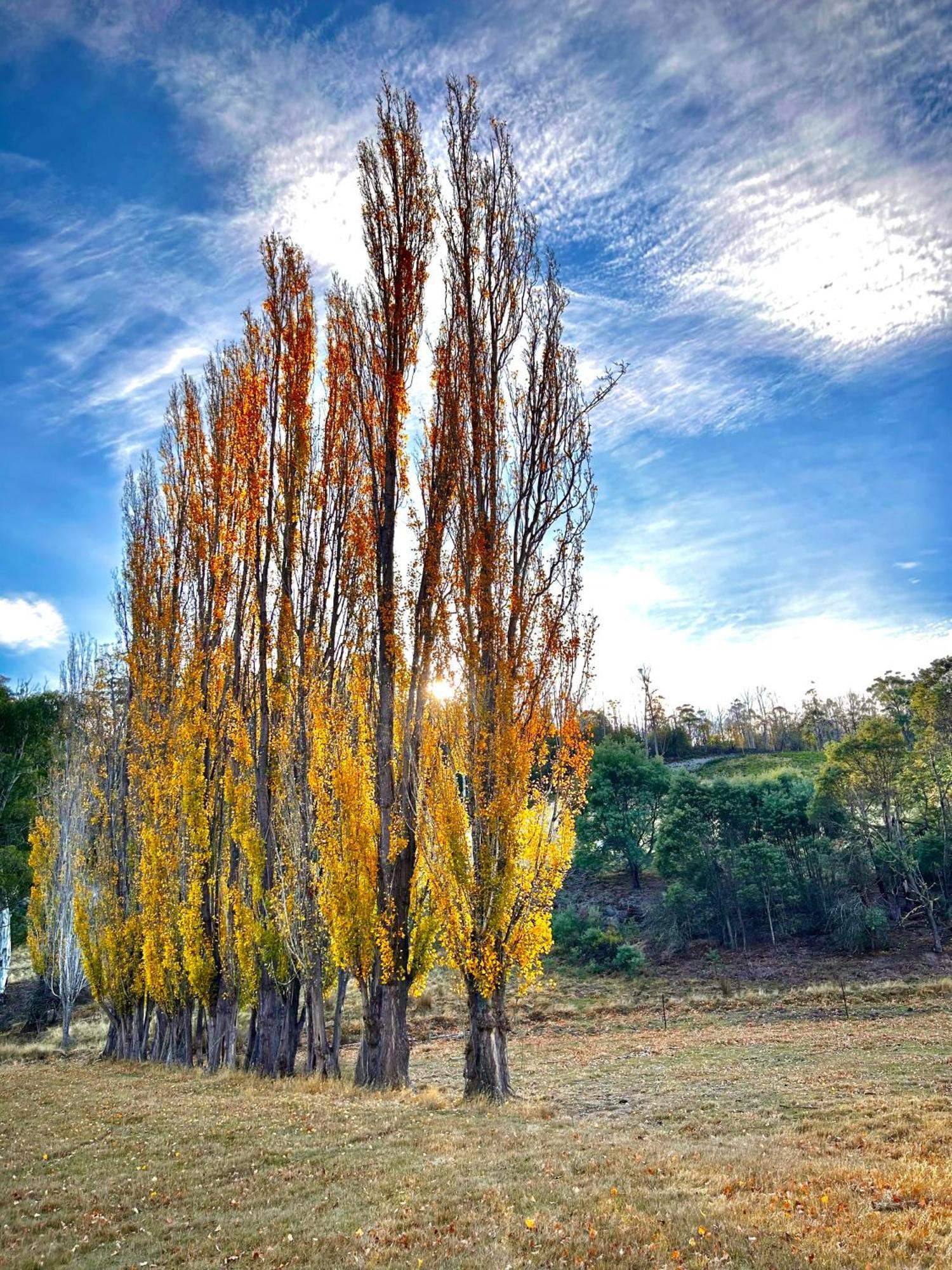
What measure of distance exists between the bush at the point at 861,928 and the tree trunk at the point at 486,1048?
25.2 m

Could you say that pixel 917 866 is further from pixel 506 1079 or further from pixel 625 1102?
pixel 506 1079

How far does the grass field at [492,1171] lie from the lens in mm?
5391

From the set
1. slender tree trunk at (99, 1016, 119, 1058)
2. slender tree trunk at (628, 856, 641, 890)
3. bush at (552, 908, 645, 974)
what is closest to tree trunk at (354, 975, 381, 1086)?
slender tree trunk at (99, 1016, 119, 1058)

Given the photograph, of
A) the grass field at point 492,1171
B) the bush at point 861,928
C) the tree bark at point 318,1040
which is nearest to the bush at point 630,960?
the bush at point 861,928

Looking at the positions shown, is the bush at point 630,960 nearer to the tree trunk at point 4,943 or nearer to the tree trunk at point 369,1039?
the tree trunk at point 369,1039

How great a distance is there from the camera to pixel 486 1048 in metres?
11.5

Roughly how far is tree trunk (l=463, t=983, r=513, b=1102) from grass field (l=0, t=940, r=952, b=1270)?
1.69ft

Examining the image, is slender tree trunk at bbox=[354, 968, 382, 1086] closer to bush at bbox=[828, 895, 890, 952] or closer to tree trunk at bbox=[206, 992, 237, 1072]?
tree trunk at bbox=[206, 992, 237, 1072]

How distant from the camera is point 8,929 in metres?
31.9

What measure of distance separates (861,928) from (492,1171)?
96.3ft

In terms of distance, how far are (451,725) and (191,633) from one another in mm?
11558

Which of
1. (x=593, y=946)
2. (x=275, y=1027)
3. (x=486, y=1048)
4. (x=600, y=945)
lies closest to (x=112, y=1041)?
(x=275, y=1027)

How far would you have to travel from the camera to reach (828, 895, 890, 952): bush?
31.4 m

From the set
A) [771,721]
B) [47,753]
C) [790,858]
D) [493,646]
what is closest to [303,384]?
[493,646]
